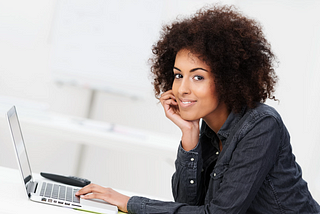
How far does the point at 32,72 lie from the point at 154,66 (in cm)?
178

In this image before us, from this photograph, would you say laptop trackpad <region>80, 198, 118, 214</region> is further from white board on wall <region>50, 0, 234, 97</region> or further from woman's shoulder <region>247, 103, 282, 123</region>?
white board on wall <region>50, 0, 234, 97</region>

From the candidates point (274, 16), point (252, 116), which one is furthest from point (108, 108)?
point (252, 116)

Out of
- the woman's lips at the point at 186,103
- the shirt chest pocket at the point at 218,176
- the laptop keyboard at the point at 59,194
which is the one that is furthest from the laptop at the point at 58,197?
the woman's lips at the point at 186,103

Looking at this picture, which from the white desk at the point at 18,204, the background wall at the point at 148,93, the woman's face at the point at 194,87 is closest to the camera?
the white desk at the point at 18,204

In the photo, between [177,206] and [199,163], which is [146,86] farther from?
[177,206]

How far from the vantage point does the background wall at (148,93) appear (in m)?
2.80

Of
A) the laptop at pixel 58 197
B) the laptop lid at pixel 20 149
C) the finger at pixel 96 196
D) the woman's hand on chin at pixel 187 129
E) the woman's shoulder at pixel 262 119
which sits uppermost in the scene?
the woman's shoulder at pixel 262 119

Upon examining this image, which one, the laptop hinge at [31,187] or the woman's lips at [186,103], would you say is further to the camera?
the woman's lips at [186,103]

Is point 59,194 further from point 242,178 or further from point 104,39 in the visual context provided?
point 104,39

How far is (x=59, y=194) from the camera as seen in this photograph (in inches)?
42.8

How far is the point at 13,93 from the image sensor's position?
119 inches

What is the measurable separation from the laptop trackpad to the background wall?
5.78 ft

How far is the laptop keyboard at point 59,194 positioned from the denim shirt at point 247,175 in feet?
0.55

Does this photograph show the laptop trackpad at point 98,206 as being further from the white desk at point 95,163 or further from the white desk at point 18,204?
the white desk at point 95,163
